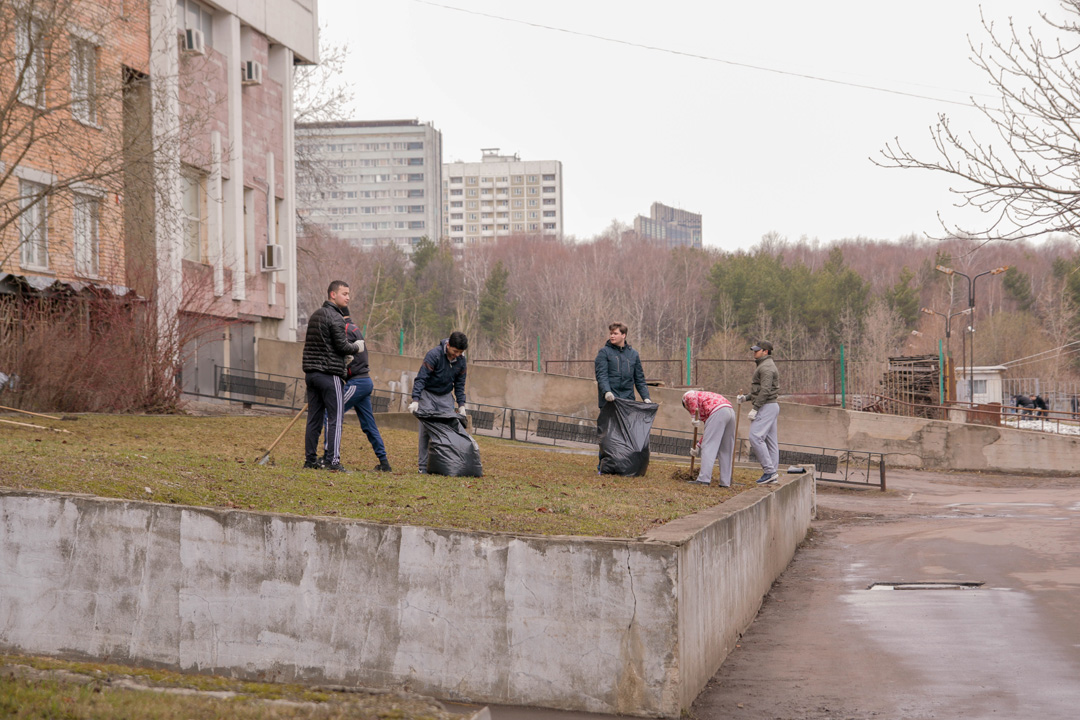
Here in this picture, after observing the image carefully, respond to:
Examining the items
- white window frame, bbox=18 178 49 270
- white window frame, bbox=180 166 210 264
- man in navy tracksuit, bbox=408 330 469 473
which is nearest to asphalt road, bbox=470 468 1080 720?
man in navy tracksuit, bbox=408 330 469 473

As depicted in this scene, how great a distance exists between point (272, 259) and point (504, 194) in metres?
146

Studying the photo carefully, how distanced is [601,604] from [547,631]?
0.31m

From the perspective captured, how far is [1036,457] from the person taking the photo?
2588 centimetres

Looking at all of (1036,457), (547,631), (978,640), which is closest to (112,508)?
(547,631)

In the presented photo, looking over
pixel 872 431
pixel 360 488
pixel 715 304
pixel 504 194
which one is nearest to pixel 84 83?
pixel 360 488

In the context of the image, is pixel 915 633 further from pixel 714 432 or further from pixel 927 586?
pixel 714 432

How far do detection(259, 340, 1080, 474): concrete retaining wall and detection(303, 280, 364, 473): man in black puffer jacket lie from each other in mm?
16047

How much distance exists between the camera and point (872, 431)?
26.5 metres

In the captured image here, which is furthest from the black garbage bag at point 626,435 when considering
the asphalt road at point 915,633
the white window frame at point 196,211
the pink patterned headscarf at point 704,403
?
the white window frame at point 196,211

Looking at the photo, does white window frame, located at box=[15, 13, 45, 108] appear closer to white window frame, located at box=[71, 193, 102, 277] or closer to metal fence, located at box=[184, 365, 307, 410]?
white window frame, located at box=[71, 193, 102, 277]

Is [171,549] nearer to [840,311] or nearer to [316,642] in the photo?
[316,642]

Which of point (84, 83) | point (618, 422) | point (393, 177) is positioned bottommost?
point (618, 422)

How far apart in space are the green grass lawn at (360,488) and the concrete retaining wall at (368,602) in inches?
20.3

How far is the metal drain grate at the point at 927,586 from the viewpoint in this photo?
9382 mm
